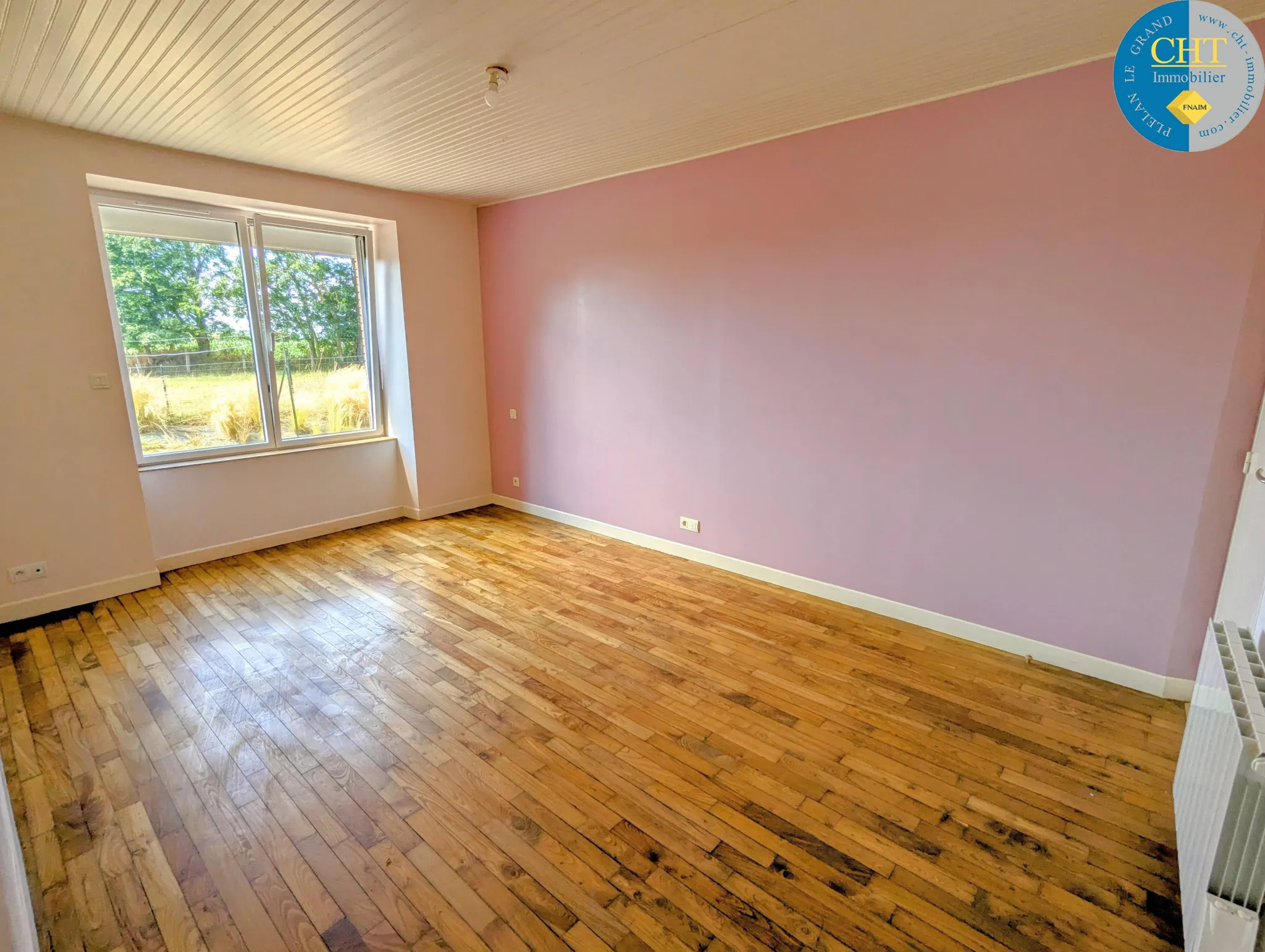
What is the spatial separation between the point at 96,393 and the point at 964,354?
16.4ft

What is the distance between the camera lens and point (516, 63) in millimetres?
2430

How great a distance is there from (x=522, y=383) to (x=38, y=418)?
10.4ft

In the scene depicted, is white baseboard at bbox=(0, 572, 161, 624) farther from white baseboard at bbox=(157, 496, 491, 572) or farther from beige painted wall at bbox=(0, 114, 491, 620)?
white baseboard at bbox=(157, 496, 491, 572)

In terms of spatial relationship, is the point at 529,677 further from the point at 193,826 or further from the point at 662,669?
the point at 193,826

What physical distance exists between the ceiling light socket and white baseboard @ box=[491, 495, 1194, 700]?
9.90ft

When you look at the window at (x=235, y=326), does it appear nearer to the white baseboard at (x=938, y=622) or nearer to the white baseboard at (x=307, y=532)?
the white baseboard at (x=307, y=532)

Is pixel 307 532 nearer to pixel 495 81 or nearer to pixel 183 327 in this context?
pixel 183 327

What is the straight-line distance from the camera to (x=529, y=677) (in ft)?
9.25

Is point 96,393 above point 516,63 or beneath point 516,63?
beneath

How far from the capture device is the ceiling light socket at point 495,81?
8.06ft

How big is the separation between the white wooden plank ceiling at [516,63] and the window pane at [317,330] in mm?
1136

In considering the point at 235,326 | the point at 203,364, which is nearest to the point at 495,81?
the point at 235,326

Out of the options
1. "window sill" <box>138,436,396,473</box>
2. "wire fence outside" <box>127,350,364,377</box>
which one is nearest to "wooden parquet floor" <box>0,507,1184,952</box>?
"window sill" <box>138,436,396,473</box>

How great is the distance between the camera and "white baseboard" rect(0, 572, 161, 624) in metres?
3.37
